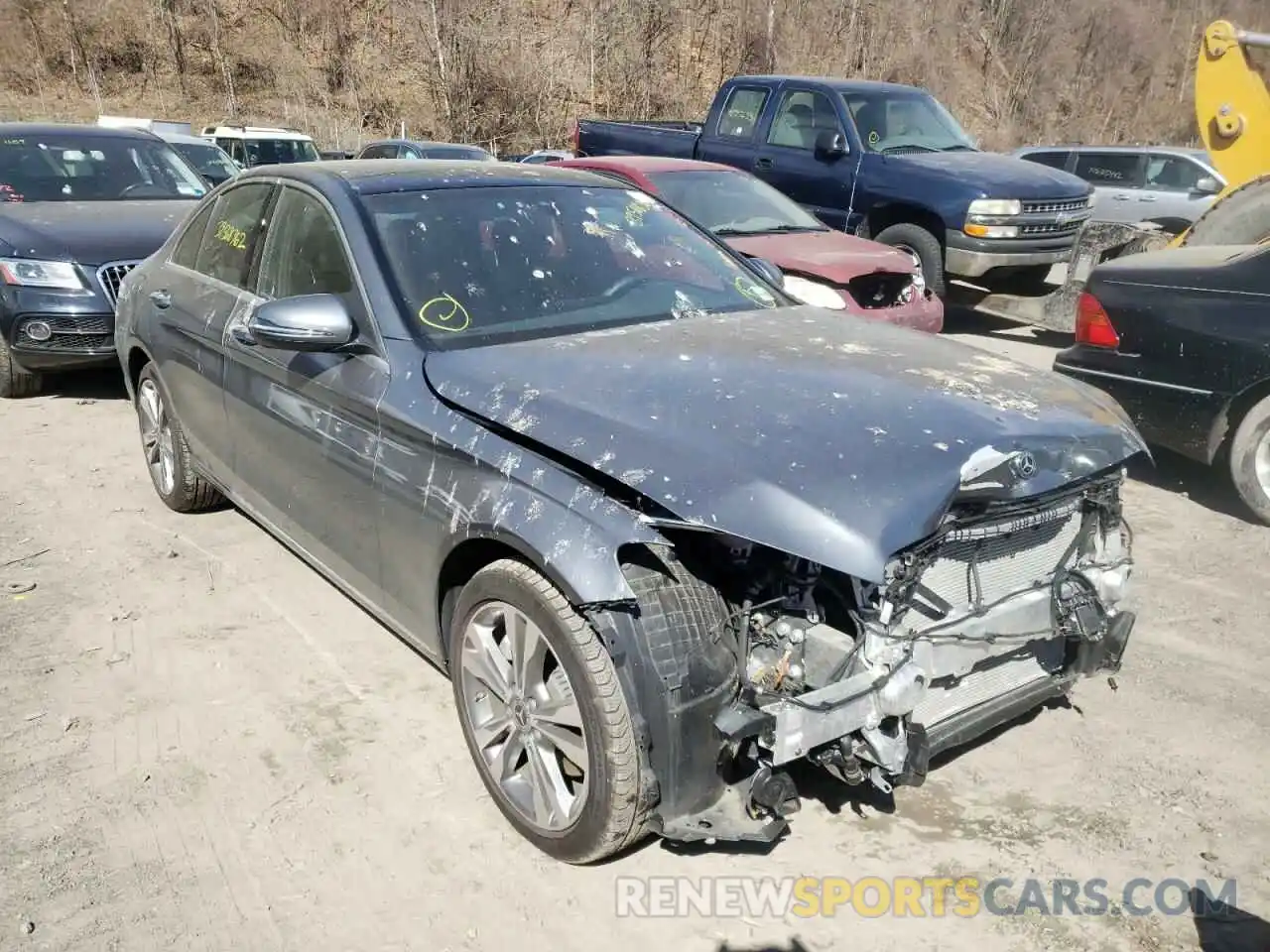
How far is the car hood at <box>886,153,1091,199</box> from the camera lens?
899 centimetres

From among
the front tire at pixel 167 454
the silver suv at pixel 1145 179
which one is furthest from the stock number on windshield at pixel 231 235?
the silver suv at pixel 1145 179

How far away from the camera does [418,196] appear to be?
146 inches

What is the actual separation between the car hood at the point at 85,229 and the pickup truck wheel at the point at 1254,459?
268 inches

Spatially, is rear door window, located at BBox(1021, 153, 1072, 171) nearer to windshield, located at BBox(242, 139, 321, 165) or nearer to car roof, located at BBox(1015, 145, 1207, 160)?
car roof, located at BBox(1015, 145, 1207, 160)

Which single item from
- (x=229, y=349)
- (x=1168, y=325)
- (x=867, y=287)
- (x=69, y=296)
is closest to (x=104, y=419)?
(x=69, y=296)

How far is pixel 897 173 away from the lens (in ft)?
30.8

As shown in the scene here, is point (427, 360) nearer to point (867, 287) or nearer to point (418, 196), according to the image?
point (418, 196)

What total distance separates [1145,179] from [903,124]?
6535mm

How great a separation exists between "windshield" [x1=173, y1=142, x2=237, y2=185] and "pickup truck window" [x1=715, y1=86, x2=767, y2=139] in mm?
6969

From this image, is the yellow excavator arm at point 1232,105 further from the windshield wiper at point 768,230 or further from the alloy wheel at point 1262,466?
the alloy wheel at point 1262,466

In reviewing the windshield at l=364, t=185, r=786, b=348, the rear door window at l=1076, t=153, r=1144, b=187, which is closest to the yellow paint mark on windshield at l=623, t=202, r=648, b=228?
the windshield at l=364, t=185, r=786, b=348

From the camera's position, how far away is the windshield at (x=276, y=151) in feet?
64.8

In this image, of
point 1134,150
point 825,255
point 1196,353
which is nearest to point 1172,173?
point 1134,150

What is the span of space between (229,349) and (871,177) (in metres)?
7.06
